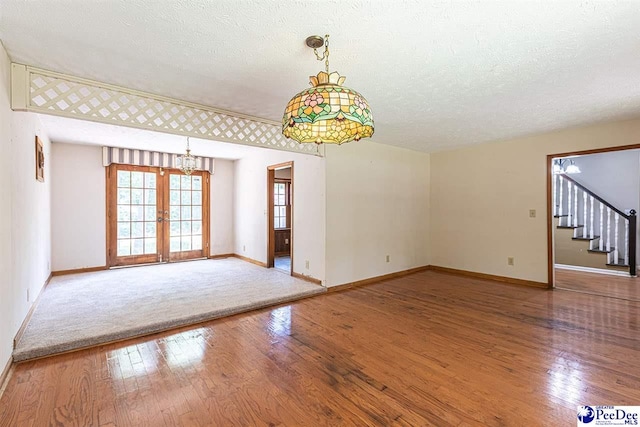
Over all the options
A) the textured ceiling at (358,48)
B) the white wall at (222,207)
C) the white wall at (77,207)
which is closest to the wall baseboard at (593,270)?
the textured ceiling at (358,48)

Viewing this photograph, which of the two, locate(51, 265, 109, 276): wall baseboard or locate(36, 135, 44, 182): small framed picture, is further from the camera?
locate(51, 265, 109, 276): wall baseboard

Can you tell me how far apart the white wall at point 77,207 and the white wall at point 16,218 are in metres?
1.66

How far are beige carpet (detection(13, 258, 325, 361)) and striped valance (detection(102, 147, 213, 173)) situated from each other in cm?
200

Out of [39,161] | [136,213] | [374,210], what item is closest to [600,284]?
[374,210]

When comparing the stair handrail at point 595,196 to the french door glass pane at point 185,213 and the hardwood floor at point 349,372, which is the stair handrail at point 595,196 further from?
the french door glass pane at point 185,213

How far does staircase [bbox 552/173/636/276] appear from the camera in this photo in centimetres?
544

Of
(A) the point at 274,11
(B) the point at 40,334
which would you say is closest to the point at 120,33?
(A) the point at 274,11

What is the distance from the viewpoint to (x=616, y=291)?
4133 millimetres

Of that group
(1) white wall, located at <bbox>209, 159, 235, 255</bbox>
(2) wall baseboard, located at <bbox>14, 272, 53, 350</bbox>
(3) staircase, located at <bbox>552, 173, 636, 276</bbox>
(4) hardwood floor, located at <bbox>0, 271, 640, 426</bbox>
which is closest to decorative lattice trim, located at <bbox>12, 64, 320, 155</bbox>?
(2) wall baseboard, located at <bbox>14, 272, 53, 350</bbox>

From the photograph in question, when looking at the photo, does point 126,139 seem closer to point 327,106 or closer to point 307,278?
point 307,278

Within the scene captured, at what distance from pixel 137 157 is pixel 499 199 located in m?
6.56

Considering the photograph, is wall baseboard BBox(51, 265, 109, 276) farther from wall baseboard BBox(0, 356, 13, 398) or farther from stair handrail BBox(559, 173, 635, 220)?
stair handrail BBox(559, 173, 635, 220)

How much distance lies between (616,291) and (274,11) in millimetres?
5525

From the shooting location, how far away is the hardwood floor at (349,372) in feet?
5.63
